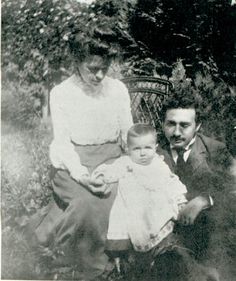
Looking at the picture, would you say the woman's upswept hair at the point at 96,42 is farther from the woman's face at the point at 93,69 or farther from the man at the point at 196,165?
the man at the point at 196,165

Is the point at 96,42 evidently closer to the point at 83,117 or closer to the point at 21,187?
the point at 83,117

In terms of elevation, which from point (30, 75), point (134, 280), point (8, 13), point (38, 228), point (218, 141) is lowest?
point (134, 280)

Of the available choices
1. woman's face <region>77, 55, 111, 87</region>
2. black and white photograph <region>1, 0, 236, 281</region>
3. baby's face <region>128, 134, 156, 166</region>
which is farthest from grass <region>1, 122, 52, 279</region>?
baby's face <region>128, 134, 156, 166</region>

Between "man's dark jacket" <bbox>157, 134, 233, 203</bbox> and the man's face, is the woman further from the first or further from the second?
"man's dark jacket" <bbox>157, 134, 233, 203</bbox>

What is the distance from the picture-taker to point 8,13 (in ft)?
9.05

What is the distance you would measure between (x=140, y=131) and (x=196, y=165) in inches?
13.5

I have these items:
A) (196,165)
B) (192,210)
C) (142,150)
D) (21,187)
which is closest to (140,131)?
(142,150)

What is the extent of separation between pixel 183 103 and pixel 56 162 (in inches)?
28.8

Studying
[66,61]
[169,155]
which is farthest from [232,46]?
[66,61]

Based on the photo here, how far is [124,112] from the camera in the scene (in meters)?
2.62

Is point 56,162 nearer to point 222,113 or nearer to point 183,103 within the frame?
point 183,103

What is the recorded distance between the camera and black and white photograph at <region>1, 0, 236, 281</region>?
254 centimetres

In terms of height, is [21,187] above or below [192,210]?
above

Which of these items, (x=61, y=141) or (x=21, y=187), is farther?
(x=21, y=187)
